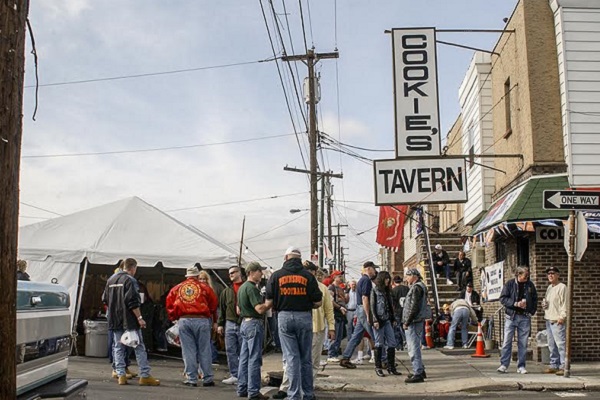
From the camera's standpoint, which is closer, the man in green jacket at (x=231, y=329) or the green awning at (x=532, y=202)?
the man in green jacket at (x=231, y=329)

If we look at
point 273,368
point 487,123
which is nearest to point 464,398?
point 273,368

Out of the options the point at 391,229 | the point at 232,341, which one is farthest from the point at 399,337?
the point at 391,229

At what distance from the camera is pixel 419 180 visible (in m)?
15.3

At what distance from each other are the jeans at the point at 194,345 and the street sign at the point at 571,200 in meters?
5.47

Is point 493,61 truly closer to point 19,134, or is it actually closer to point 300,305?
point 300,305

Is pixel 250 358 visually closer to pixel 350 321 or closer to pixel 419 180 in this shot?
pixel 419 180

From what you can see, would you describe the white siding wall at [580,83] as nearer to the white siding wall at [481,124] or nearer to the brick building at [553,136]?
the brick building at [553,136]

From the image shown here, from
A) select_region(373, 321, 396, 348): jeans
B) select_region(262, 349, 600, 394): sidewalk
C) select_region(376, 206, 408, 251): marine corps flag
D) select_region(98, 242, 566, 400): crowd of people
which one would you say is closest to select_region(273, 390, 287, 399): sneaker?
select_region(98, 242, 566, 400): crowd of people

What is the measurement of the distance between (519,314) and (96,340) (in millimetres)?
8139

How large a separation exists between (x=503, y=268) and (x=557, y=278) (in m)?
3.84

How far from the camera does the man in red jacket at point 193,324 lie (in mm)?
11242

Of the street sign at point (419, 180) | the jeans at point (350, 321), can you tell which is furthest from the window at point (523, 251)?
the jeans at point (350, 321)

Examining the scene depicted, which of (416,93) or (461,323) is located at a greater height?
(416,93)

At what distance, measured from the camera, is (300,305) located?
9.02 metres
